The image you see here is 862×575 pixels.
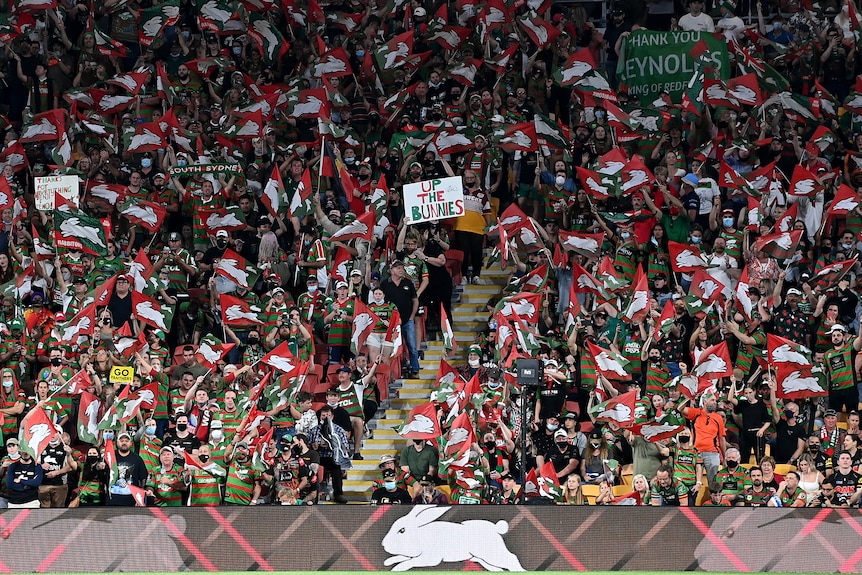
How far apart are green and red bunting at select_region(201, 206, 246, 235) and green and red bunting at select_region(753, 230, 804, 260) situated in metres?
8.32

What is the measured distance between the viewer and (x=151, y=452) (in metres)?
24.2

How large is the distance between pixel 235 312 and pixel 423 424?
4.20 meters

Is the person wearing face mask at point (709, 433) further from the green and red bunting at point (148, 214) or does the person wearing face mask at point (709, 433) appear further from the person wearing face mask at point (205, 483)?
the green and red bunting at point (148, 214)

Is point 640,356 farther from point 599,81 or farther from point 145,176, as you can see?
point 145,176

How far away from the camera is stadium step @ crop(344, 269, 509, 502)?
981 inches

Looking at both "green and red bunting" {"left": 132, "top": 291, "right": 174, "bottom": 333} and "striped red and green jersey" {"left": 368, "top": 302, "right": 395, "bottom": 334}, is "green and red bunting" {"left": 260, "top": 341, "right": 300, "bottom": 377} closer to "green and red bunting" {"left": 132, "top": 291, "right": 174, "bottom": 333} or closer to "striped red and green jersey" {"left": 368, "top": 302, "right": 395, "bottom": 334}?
"striped red and green jersey" {"left": 368, "top": 302, "right": 395, "bottom": 334}

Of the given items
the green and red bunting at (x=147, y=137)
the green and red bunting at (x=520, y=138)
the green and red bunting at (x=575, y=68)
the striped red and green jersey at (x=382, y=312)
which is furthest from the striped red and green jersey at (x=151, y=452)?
the green and red bunting at (x=575, y=68)

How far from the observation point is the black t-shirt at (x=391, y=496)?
23094mm

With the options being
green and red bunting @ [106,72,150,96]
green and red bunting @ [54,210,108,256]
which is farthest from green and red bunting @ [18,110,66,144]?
green and red bunting @ [54,210,108,256]

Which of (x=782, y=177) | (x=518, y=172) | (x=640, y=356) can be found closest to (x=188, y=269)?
(x=518, y=172)

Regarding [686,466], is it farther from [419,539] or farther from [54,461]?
[54,461]

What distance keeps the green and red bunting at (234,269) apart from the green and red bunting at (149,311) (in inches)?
45.4

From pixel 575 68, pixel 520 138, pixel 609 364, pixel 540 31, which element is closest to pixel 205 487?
pixel 609 364

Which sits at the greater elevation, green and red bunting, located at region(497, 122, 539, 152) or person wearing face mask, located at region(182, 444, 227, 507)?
green and red bunting, located at region(497, 122, 539, 152)
